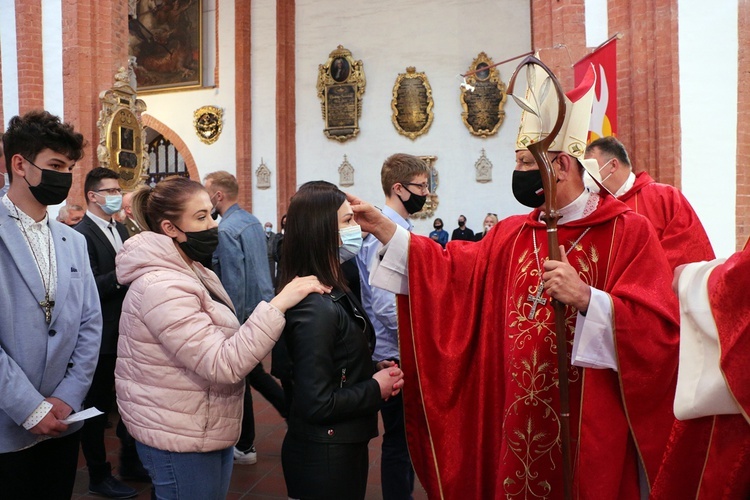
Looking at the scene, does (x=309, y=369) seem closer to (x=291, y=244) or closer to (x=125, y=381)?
(x=291, y=244)

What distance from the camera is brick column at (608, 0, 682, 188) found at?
255 inches

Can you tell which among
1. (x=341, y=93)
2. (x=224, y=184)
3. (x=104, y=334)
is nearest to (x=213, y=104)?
(x=341, y=93)

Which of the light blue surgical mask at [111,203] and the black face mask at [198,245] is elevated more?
the light blue surgical mask at [111,203]

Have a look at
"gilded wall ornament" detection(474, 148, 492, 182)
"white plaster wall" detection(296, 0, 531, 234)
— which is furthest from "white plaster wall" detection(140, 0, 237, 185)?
"gilded wall ornament" detection(474, 148, 492, 182)

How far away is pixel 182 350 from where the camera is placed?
2.06 meters

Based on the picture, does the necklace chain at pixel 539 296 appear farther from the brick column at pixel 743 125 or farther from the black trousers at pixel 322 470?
the brick column at pixel 743 125

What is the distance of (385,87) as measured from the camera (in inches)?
608

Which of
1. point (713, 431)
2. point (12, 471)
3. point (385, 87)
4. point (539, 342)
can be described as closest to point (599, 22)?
point (539, 342)

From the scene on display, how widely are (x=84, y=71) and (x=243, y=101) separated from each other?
754 cm

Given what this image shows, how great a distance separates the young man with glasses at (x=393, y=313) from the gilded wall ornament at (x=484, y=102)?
1186 cm

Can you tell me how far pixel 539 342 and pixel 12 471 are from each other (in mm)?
1898

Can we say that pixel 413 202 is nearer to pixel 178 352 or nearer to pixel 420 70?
pixel 178 352

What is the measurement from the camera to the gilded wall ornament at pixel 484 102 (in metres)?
14.6

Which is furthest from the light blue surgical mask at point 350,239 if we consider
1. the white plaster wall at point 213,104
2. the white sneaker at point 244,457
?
the white plaster wall at point 213,104
